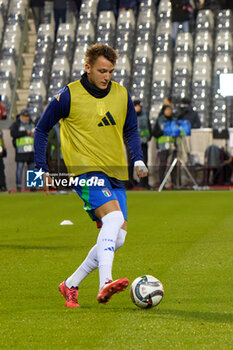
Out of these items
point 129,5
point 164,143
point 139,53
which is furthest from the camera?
point 129,5

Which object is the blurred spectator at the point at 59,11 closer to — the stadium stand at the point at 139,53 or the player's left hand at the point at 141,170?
the stadium stand at the point at 139,53

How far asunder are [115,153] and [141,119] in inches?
603

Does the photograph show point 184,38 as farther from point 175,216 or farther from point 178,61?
point 175,216

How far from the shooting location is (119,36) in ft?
111

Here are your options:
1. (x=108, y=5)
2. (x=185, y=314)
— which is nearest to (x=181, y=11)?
(x=108, y=5)

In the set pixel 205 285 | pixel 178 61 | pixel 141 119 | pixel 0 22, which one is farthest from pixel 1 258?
pixel 0 22

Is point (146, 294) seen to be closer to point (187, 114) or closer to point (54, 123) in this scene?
point (54, 123)

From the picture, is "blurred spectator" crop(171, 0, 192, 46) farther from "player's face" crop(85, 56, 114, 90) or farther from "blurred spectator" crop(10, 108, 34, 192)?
"player's face" crop(85, 56, 114, 90)

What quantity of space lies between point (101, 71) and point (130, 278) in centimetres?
200

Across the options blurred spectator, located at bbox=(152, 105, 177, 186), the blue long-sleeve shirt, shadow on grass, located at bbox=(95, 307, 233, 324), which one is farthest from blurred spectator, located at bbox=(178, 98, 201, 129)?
shadow on grass, located at bbox=(95, 307, 233, 324)

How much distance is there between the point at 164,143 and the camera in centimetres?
2103

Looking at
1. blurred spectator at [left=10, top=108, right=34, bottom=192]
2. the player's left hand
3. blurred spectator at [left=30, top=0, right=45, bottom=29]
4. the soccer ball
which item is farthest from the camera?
blurred spectator at [left=30, top=0, right=45, bottom=29]

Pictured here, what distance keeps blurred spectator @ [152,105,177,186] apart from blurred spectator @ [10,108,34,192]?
10.1 feet

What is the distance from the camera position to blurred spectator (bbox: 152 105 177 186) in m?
20.4
